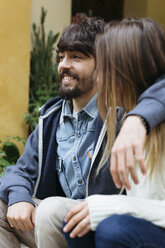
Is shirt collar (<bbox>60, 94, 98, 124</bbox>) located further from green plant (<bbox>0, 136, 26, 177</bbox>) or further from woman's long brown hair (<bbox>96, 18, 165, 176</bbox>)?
green plant (<bbox>0, 136, 26, 177</bbox>)

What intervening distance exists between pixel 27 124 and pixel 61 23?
1388 millimetres

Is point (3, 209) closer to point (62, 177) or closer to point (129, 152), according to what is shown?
point (62, 177)

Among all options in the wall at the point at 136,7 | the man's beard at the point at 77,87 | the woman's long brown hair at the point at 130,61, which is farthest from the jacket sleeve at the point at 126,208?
the wall at the point at 136,7

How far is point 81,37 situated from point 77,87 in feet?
1.08

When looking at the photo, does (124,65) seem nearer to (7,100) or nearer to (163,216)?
(163,216)

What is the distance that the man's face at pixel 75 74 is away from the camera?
7.74 feet

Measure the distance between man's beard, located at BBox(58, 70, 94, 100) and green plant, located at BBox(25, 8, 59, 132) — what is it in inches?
81.0

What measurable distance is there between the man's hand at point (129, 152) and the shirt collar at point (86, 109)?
871 millimetres

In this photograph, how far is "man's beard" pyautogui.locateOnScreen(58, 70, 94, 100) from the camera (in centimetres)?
235

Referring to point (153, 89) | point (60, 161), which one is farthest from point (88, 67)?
point (153, 89)

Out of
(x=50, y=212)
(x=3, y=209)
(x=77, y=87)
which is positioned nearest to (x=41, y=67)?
(x=77, y=87)

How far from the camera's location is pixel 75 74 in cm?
240

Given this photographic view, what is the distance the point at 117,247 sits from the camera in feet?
4.29

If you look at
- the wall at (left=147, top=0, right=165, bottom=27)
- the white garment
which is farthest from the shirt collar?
the wall at (left=147, top=0, right=165, bottom=27)
